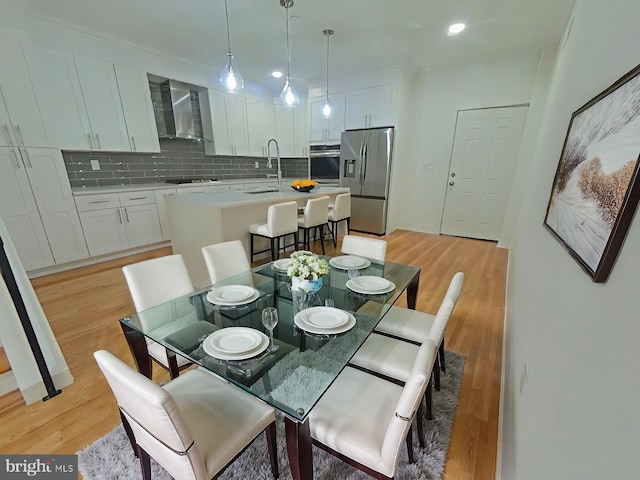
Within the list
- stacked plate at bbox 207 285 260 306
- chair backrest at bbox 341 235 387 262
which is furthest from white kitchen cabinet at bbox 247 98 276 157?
stacked plate at bbox 207 285 260 306

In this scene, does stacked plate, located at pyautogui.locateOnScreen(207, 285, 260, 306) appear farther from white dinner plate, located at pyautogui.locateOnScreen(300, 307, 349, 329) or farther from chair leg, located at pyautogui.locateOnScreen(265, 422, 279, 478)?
chair leg, located at pyautogui.locateOnScreen(265, 422, 279, 478)

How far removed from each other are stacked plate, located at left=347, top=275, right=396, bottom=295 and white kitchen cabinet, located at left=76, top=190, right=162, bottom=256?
3.61 meters

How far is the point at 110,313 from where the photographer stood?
7.86 ft

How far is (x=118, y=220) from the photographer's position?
3604 mm

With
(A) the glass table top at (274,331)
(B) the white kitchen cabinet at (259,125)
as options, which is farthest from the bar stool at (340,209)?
(B) the white kitchen cabinet at (259,125)

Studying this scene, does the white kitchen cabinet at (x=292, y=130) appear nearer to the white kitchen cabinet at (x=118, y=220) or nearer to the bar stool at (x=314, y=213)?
the bar stool at (x=314, y=213)

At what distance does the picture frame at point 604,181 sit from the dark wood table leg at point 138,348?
5.49 feet

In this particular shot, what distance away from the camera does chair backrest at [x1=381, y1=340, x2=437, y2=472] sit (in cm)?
75

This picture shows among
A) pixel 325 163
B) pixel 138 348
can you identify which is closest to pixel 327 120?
pixel 325 163

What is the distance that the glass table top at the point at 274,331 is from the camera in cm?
96

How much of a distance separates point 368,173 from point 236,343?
165 inches

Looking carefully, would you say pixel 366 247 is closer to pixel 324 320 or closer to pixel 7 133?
pixel 324 320

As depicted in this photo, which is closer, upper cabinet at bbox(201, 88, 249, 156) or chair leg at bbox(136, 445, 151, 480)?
chair leg at bbox(136, 445, 151, 480)

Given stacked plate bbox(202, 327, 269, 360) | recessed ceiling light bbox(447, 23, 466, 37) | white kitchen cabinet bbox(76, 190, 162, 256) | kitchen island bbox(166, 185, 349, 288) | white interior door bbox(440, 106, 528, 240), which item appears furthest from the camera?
white interior door bbox(440, 106, 528, 240)
